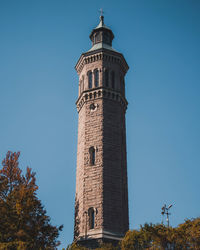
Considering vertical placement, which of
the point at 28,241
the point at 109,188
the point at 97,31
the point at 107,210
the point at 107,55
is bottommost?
the point at 28,241

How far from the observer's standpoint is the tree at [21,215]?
80.0 feet

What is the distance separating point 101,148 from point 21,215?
1138 centimetres

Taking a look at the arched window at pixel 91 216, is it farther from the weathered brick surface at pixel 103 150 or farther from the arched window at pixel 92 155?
the arched window at pixel 92 155

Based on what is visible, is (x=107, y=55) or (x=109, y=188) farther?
(x=107, y=55)

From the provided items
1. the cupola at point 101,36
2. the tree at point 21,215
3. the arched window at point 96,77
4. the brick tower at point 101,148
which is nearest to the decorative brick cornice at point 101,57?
the brick tower at point 101,148

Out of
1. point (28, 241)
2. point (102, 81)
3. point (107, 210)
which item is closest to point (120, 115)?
point (102, 81)

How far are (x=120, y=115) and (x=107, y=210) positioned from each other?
10.3m

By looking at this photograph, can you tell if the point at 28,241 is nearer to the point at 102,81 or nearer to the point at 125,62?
the point at 102,81

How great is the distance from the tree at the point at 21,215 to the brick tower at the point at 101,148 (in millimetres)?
4886

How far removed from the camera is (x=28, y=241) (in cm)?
2436

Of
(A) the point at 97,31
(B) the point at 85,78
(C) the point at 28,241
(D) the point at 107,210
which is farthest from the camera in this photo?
(A) the point at 97,31

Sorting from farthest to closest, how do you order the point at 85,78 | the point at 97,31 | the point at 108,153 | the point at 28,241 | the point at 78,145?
the point at 97,31
the point at 85,78
the point at 78,145
the point at 108,153
the point at 28,241

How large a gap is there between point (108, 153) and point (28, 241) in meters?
12.4

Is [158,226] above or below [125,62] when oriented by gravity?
below
